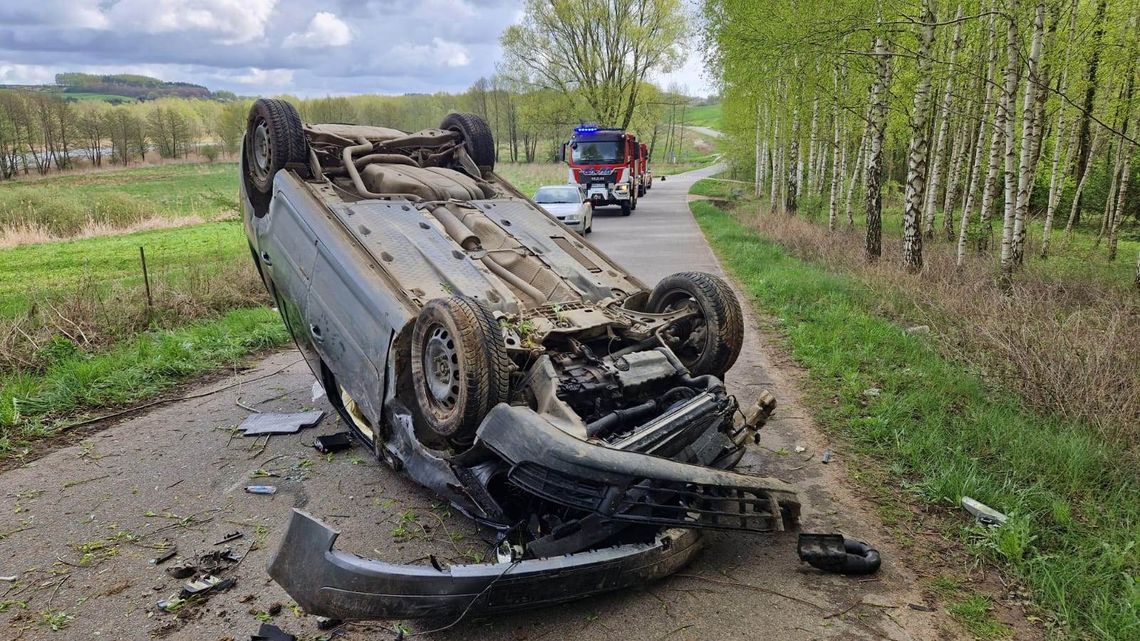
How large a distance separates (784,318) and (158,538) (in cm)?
705

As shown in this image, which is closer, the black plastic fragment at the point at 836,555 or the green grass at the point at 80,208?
the black plastic fragment at the point at 836,555

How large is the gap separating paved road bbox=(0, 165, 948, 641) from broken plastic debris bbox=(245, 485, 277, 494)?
0.06 meters

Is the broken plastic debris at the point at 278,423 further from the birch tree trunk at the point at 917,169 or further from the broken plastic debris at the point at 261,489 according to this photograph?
the birch tree trunk at the point at 917,169

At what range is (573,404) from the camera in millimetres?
3734

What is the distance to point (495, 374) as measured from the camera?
3342 mm

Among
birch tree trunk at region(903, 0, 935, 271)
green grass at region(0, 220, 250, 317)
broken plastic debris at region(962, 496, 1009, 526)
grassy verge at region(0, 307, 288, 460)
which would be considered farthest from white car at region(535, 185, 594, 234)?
broken plastic debris at region(962, 496, 1009, 526)

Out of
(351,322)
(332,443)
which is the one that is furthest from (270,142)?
(332,443)

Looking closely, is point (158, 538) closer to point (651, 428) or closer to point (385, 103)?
point (651, 428)

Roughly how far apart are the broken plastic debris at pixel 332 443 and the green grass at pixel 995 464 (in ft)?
12.3

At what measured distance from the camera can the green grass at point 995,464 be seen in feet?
10.1

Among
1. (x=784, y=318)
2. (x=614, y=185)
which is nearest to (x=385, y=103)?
(x=614, y=185)

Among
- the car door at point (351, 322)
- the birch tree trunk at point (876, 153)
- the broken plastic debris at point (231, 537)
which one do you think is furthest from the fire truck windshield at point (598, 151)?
the broken plastic debris at point (231, 537)

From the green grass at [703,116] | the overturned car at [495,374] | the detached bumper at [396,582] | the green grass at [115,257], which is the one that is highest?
the green grass at [703,116]

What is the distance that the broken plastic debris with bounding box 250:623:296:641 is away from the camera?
2.93 metres
